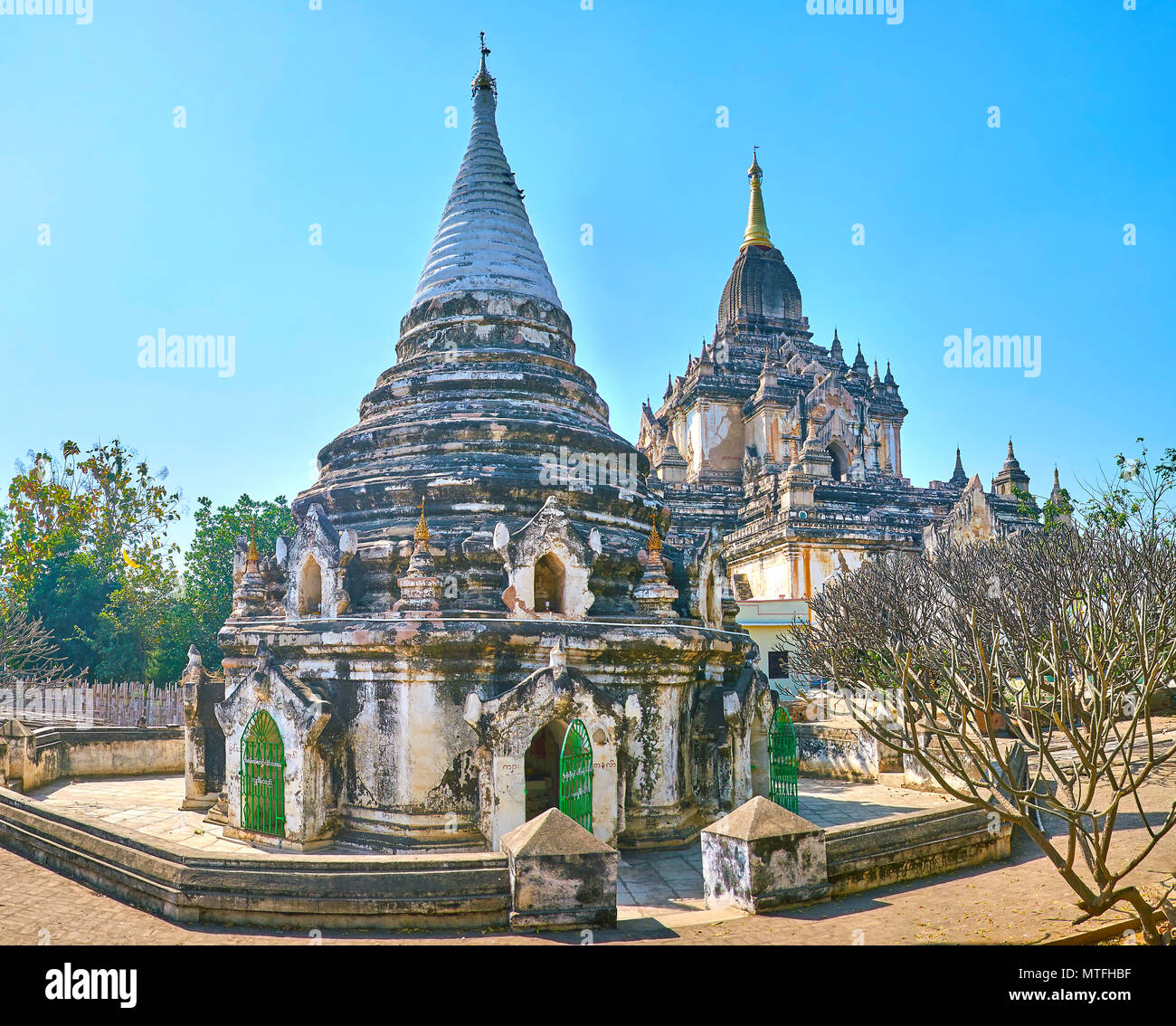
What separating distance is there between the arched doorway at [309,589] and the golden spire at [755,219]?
135 feet

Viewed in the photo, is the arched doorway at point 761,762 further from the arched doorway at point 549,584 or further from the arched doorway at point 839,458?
the arched doorway at point 839,458

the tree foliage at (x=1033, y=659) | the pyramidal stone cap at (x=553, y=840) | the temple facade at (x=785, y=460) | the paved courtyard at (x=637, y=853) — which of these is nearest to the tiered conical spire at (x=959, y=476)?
the temple facade at (x=785, y=460)

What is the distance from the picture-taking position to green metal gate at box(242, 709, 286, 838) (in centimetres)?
1283

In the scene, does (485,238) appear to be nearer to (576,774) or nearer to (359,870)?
(576,774)

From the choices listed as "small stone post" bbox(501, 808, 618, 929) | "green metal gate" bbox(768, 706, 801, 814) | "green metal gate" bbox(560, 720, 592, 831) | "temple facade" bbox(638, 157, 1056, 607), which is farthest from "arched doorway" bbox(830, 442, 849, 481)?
"small stone post" bbox(501, 808, 618, 929)

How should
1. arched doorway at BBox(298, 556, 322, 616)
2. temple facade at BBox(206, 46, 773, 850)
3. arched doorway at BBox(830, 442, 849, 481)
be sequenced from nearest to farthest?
temple facade at BBox(206, 46, 773, 850), arched doorway at BBox(298, 556, 322, 616), arched doorway at BBox(830, 442, 849, 481)

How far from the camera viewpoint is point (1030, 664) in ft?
30.1

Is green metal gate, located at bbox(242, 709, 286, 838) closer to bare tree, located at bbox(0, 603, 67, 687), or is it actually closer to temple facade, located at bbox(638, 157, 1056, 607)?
temple facade, located at bbox(638, 157, 1056, 607)

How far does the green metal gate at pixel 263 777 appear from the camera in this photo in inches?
505

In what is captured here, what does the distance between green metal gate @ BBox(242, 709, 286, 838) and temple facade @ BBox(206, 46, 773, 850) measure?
0.13ft

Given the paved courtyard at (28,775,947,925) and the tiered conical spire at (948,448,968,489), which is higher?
the tiered conical spire at (948,448,968,489)

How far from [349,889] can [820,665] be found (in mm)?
18922
